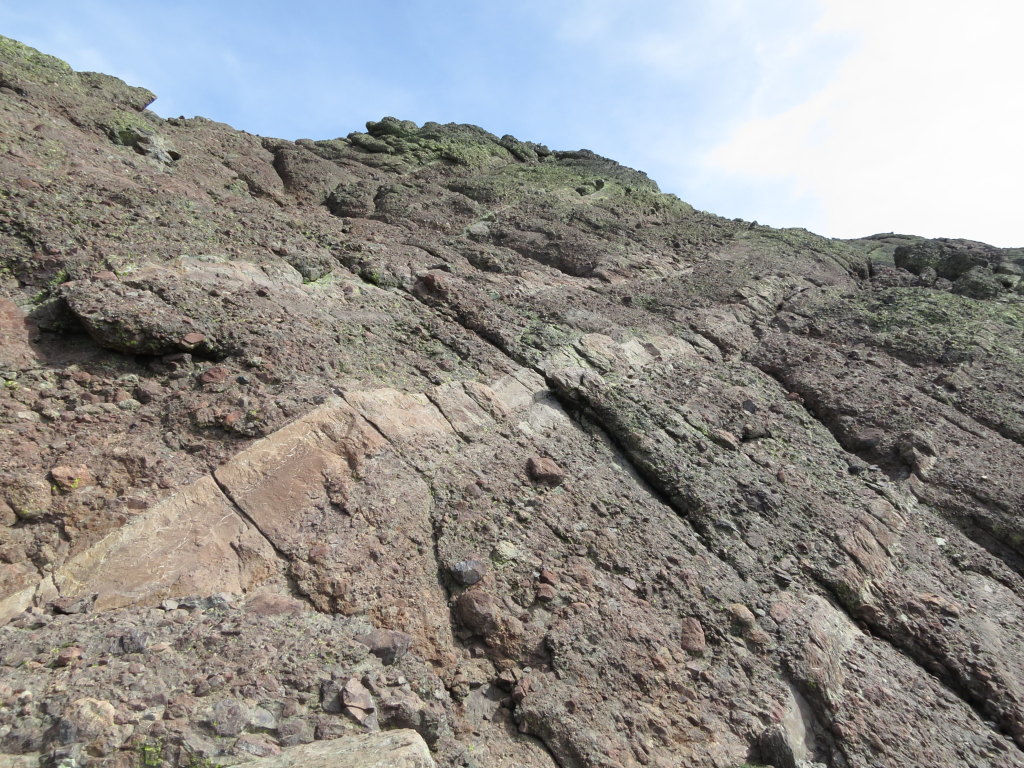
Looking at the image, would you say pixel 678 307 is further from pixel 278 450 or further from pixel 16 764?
pixel 16 764

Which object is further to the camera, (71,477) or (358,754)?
(71,477)

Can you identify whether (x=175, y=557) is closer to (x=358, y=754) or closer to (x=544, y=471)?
(x=358, y=754)

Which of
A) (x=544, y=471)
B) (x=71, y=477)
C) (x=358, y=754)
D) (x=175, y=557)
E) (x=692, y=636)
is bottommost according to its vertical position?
(x=358, y=754)

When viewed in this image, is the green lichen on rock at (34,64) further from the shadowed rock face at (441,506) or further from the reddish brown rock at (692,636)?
the reddish brown rock at (692,636)

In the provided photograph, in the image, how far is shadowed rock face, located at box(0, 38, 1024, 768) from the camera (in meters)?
4.46

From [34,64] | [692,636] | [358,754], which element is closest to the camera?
[358,754]

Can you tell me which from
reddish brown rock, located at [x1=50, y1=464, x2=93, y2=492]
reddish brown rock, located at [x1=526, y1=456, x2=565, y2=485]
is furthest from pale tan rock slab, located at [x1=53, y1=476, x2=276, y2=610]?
reddish brown rock, located at [x1=526, y1=456, x2=565, y2=485]

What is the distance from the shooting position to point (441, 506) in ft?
20.5

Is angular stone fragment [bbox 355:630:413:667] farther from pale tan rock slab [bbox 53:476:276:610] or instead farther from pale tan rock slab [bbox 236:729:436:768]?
pale tan rock slab [bbox 53:476:276:610]

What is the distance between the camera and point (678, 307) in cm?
1169

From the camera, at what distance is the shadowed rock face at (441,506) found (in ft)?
14.6

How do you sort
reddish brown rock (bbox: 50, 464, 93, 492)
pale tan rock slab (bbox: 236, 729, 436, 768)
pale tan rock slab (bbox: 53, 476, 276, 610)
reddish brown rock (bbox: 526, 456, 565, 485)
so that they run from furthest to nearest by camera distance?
reddish brown rock (bbox: 526, 456, 565, 485) < reddish brown rock (bbox: 50, 464, 93, 492) < pale tan rock slab (bbox: 53, 476, 276, 610) < pale tan rock slab (bbox: 236, 729, 436, 768)

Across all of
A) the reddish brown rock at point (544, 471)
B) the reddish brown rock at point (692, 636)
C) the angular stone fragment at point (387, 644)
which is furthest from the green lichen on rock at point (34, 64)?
the reddish brown rock at point (692, 636)

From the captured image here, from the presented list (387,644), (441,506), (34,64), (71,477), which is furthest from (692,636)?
(34,64)
